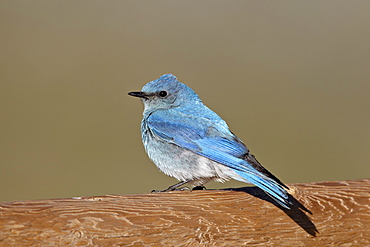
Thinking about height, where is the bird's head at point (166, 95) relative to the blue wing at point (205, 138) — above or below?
above

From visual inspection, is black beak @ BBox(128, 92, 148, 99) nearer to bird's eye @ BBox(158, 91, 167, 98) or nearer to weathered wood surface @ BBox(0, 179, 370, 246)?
bird's eye @ BBox(158, 91, 167, 98)

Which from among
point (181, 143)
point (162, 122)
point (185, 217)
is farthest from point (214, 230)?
point (162, 122)

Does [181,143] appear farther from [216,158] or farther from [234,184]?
[234,184]

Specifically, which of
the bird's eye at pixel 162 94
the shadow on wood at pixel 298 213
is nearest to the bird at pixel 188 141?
the bird's eye at pixel 162 94

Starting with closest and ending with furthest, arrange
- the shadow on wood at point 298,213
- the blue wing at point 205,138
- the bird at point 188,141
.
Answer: the shadow on wood at point 298,213 → the blue wing at point 205,138 → the bird at point 188,141

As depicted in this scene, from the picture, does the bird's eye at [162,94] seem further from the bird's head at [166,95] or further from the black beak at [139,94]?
the black beak at [139,94]

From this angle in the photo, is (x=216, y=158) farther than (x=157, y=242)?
Yes

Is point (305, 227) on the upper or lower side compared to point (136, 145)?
lower
